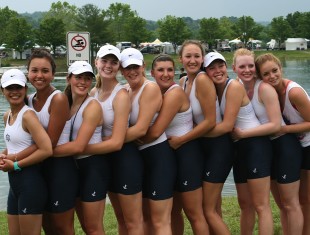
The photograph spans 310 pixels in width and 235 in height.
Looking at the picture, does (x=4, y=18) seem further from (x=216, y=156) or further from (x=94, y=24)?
(x=216, y=156)

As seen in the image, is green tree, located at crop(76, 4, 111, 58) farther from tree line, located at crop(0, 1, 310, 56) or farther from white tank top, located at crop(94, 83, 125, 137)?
white tank top, located at crop(94, 83, 125, 137)

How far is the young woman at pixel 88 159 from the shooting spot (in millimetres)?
4715

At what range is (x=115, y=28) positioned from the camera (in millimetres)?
105562

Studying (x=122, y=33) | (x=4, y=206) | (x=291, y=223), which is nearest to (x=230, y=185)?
(x=4, y=206)

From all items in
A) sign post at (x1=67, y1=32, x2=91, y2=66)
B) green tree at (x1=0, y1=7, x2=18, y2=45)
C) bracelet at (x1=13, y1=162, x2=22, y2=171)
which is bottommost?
bracelet at (x1=13, y1=162, x2=22, y2=171)

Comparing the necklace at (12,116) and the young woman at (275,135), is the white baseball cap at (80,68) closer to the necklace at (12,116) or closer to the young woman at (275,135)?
the necklace at (12,116)

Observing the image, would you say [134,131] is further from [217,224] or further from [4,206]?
[4,206]

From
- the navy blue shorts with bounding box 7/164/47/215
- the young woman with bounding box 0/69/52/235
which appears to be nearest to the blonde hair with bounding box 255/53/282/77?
the young woman with bounding box 0/69/52/235

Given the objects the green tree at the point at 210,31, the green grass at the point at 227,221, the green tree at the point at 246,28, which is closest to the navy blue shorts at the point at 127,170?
the green grass at the point at 227,221

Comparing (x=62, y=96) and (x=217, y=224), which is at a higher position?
(x=62, y=96)

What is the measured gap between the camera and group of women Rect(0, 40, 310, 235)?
15.2 feet

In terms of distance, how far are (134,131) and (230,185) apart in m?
7.45

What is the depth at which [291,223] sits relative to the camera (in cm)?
542

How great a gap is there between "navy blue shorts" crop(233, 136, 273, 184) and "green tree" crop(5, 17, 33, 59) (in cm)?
7885
